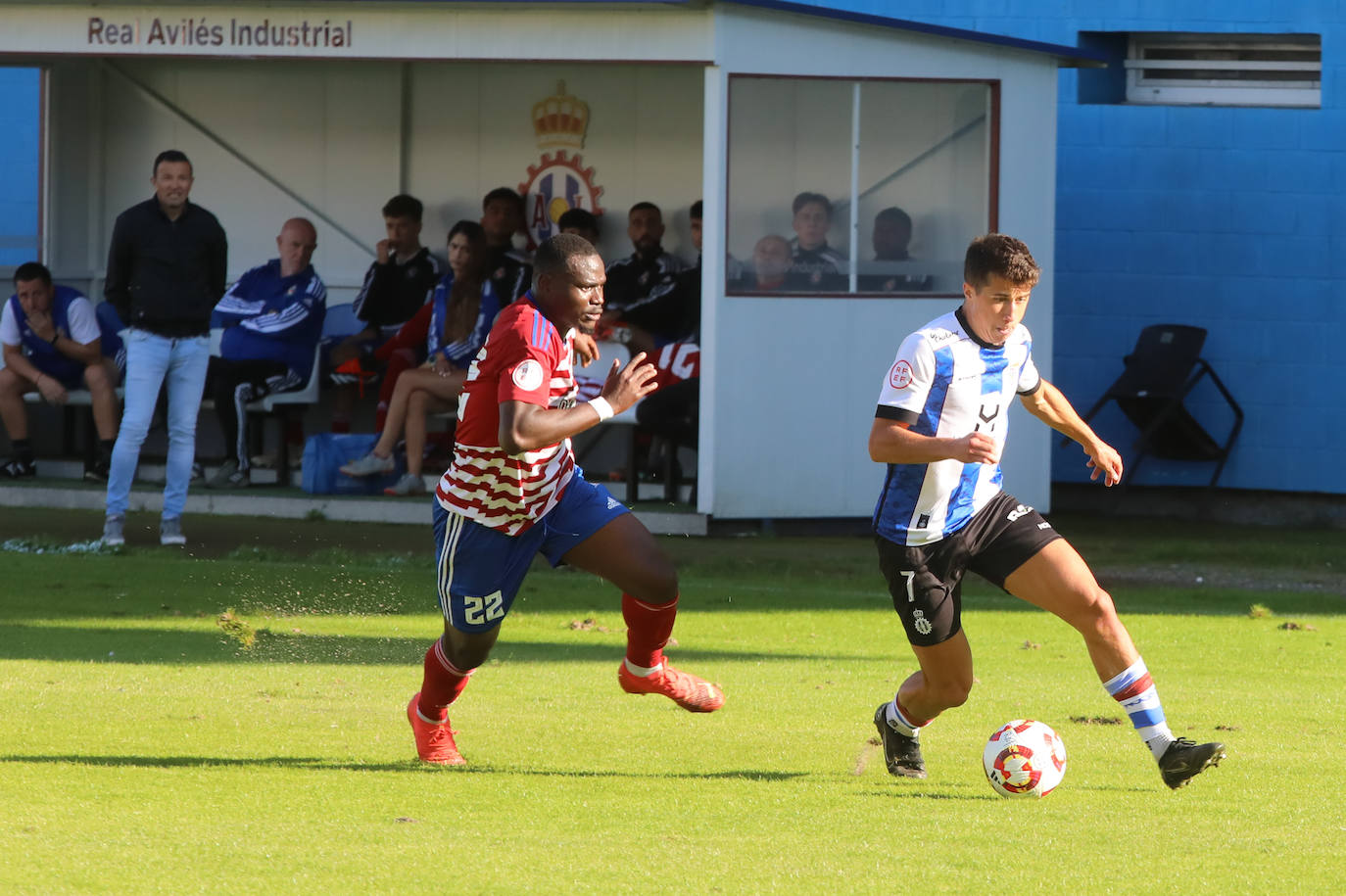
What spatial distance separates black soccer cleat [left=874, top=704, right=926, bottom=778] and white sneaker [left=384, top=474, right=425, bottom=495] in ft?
25.7

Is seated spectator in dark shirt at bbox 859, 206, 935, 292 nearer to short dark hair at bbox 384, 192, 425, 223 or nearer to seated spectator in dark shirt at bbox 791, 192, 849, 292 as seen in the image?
seated spectator in dark shirt at bbox 791, 192, 849, 292

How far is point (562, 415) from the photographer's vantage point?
5777 millimetres

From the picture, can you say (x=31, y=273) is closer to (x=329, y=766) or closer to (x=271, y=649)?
(x=271, y=649)

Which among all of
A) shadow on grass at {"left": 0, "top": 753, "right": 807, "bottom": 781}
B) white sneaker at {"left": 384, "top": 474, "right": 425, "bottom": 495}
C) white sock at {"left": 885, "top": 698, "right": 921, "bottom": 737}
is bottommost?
shadow on grass at {"left": 0, "top": 753, "right": 807, "bottom": 781}

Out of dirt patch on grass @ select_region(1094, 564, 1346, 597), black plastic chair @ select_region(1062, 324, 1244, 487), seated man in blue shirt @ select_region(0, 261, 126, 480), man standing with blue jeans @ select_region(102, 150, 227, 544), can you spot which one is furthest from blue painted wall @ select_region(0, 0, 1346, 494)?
seated man in blue shirt @ select_region(0, 261, 126, 480)

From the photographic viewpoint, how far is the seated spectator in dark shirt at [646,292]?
46.3ft

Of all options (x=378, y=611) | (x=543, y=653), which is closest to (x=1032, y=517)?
(x=543, y=653)

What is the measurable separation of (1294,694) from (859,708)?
197cm

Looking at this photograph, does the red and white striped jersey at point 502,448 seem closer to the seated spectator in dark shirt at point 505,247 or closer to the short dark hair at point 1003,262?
the short dark hair at point 1003,262

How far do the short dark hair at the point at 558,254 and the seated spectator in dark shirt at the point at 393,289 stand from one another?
8.97m

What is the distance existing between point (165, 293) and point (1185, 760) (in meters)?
7.45

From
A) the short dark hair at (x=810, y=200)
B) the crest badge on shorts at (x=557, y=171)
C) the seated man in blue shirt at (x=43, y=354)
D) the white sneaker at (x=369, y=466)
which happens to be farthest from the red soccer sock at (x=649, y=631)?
the crest badge on shorts at (x=557, y=171)

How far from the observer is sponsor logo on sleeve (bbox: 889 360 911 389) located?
5965mm

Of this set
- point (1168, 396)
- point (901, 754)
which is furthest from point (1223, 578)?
point (901, 754)
